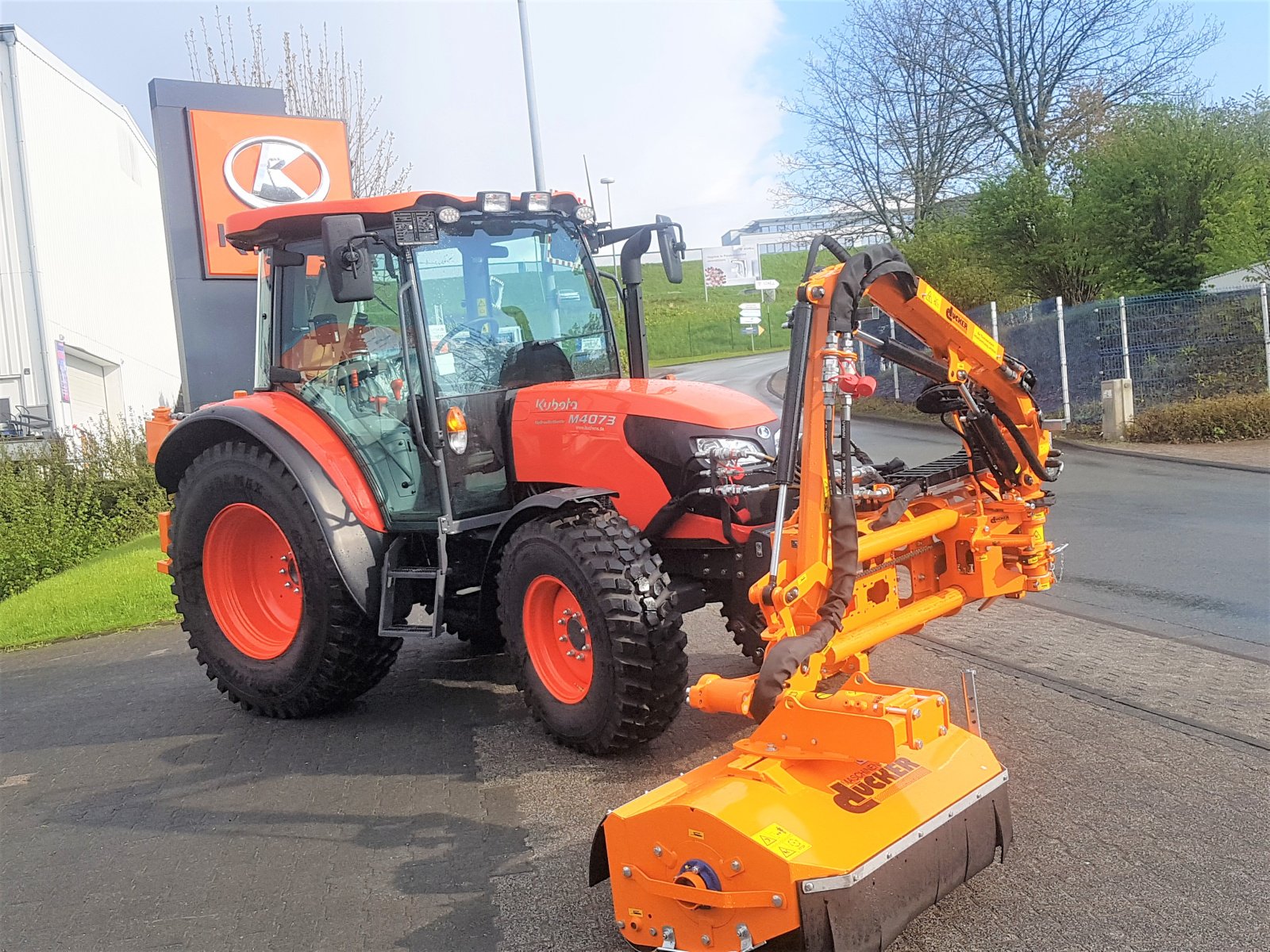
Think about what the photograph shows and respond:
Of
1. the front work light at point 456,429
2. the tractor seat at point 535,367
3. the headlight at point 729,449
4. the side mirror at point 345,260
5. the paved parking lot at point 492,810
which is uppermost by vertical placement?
the side mirror at point 345,260

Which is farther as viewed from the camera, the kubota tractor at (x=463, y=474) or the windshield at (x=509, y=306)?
the windshield at (x=509, y=306)

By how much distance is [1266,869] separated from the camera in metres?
3.38

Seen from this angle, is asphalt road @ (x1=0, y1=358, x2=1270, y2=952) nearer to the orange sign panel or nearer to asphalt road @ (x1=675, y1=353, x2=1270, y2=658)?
asphalt road @ (x1=675, y1=353, x2=1270, y2=658)

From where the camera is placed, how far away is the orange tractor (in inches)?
121

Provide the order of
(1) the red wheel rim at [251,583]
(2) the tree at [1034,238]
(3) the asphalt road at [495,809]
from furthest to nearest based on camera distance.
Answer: (2) the tree at [1034,238], (1) the red wheel rim at [251,583], (3) the asphalt road at [495,809]

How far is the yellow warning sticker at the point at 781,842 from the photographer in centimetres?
285

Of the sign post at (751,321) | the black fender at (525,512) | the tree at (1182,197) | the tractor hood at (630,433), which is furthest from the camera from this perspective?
the sign post at (751,321)

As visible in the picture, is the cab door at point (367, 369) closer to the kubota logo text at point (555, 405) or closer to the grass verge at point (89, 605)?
the kubota logo text at point (555, 405)

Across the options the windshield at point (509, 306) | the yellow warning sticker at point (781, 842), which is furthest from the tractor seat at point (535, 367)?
the yellow warning sticker at point (781, 842)

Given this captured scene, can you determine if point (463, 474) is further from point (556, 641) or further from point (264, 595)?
point (264, 595)

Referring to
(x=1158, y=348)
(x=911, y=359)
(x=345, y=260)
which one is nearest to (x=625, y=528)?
(x=911, y=359)

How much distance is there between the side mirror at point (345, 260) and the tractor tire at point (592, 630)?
1267 mm

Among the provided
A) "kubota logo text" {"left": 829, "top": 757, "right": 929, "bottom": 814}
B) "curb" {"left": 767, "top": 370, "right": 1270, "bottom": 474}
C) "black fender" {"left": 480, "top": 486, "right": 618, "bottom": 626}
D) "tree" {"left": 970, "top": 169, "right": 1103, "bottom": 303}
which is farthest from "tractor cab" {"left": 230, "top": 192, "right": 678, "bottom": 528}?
"tree" {"left": 970, "top": 169, "right": 1103, "bottom": 303}

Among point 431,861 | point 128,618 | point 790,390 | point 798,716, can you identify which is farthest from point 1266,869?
point 128,618
